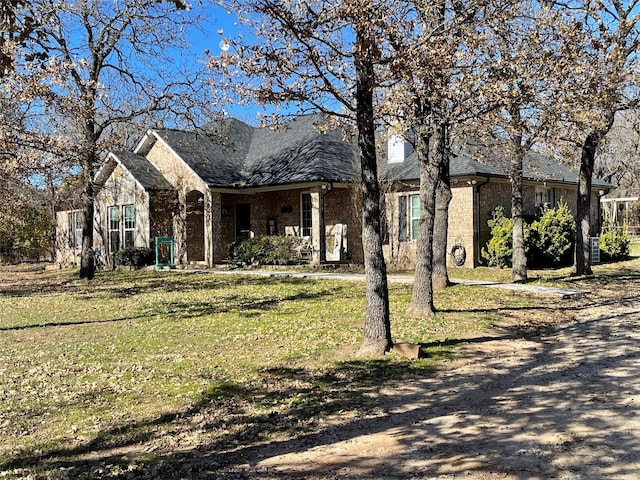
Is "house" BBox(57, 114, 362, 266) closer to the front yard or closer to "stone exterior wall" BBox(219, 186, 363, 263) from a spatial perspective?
"stone exterior wall" BBox(219, 186, 363, 263)

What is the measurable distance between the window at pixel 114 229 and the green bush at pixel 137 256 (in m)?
1.97

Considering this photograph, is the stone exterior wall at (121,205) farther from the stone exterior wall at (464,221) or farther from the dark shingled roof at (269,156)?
the stone exterior wall at (464,221)

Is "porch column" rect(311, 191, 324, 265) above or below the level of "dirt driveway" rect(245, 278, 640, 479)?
above

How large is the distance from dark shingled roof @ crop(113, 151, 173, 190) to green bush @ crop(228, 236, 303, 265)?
4.42m

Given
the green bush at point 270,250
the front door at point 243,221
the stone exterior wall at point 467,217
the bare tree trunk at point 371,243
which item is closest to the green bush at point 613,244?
the stone exterior wall at point 467,217

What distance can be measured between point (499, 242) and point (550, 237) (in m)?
2.24

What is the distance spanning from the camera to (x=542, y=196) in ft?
Answer: 78.0

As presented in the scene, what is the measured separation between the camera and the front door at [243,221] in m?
24.3

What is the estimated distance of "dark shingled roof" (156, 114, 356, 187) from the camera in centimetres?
2109

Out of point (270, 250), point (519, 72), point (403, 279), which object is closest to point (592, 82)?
point (519, 72)

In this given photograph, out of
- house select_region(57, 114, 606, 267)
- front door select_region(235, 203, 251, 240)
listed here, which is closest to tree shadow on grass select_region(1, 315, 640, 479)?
house select_region(57, 114, 606, 267)

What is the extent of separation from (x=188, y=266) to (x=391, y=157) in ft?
29.4

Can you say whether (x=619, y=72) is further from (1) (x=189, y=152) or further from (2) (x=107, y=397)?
(1) (x=189, y=152)

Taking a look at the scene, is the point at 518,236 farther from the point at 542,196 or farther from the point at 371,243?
the point at 371,243
